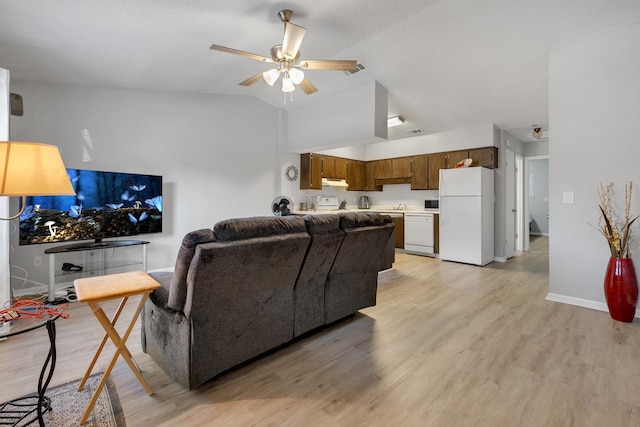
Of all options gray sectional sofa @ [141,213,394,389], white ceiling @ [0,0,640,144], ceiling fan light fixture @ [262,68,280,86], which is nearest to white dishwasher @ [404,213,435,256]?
white ceiling @ [0,0,640,144]

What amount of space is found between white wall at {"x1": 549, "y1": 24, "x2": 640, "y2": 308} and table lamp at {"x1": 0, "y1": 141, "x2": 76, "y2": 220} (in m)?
4.30

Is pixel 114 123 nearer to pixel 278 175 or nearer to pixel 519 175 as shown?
pixel 278 175

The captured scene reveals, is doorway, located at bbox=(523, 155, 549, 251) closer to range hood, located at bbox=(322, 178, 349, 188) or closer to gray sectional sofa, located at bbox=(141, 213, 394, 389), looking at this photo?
range hood, located at bbox=(322, 178, 349, 188)

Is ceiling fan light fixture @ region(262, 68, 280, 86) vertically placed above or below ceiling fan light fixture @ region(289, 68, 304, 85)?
above

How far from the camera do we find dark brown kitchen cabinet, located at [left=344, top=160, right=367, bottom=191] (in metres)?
6.79

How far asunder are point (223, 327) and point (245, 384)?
1.25 feet

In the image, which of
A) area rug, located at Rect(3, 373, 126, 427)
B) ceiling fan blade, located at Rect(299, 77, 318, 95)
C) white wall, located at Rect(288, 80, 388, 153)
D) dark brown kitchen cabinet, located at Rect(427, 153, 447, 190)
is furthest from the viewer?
dark brown kitchen cabinet, located at Rect(427, 153, 447, 190)

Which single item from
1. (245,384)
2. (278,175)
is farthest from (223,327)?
(278,175)

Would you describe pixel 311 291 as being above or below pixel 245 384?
above

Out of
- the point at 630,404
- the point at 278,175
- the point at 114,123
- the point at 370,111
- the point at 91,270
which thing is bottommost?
the point at 630,404

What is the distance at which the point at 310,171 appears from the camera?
5.87 m

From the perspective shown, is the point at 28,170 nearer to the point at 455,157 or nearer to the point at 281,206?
the point at 281,206

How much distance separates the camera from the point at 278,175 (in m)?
5.71

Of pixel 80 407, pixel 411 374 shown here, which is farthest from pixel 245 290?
pixel 411 374
